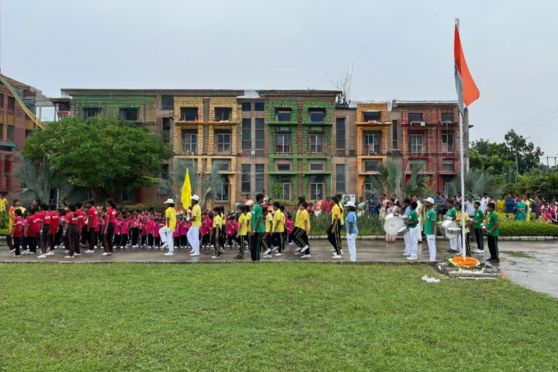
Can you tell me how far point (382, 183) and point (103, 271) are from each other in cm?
1707

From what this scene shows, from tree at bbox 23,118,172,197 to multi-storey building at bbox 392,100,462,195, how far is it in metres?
23.3

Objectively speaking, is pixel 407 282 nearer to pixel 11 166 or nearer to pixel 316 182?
pixel 316 182

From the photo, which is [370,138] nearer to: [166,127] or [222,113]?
[222,113]

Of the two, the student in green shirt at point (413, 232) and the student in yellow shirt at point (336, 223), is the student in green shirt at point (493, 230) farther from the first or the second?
the student in yellow shirt at point (336, 223)

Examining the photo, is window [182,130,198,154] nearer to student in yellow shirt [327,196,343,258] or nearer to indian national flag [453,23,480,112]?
student in yellow shirt [327,196,343,258]

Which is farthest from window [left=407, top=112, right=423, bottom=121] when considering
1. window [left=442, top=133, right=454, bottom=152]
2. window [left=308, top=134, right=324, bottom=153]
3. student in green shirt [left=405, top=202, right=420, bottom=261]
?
student in green shirt [left=405, top=202, right=420, bottom=261]

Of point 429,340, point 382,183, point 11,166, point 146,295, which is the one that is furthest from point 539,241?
point 11,166

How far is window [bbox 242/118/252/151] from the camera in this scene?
41.9m

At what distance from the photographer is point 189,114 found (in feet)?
136

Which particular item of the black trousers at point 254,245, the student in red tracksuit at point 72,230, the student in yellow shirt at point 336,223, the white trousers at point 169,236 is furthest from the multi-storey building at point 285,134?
the black trousers at point 254,245

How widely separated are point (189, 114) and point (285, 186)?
11.4 m

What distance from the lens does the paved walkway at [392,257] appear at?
1063cm

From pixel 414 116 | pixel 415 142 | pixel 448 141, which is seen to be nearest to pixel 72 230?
pixel 415 142

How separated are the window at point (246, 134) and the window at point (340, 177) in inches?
341
